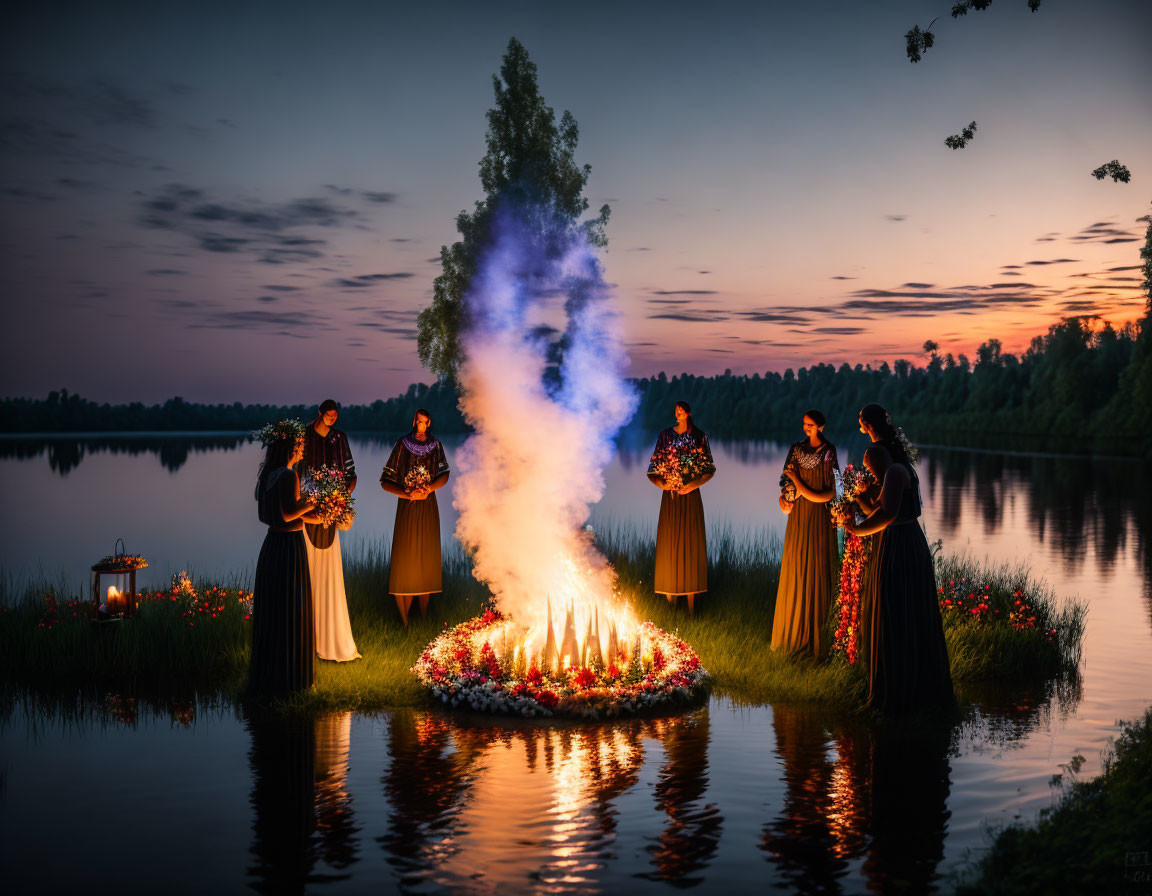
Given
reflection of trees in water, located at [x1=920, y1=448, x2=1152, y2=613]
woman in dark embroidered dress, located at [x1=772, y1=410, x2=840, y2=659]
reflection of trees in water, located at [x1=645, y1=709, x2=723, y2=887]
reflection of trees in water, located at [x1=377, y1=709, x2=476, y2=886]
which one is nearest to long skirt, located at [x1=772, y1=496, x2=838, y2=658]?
woman in dark embroidered dress, located at [x1=772, y1=410, x2=840, y2=659]

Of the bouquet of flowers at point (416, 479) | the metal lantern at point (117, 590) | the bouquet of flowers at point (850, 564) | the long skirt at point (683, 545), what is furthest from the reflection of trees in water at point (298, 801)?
the bouquet of flowers at point (850, 564)

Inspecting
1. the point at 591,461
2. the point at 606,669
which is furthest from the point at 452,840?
the point at 591,461

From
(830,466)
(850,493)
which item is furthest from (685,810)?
(830,466)

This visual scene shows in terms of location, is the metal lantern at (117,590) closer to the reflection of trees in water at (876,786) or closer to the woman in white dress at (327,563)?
the woman in white dress at (327,563)

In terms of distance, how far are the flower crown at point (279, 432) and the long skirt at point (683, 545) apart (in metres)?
6.18

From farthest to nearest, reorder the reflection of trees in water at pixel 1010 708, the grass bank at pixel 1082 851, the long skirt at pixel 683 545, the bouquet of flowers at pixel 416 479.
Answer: the long skirt at pixel 683 545, the bouquet of flowers at pixel 416 479, the reflection of trees in water at pixel 1010 708, the grass bank at pixel 1082 851

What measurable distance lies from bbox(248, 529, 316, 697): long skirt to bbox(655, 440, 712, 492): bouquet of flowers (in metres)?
6.04

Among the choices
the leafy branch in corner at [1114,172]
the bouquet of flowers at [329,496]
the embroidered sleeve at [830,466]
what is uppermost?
the leafy branch in corner at [1114,172]

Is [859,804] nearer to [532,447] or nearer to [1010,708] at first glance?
[1010,708]

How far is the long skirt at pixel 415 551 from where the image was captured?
567 inches

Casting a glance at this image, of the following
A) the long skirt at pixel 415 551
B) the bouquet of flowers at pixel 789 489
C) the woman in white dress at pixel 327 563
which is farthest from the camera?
the long skirt at pixel 415 551

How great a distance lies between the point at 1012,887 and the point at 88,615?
12.4 m

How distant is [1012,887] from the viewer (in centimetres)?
596

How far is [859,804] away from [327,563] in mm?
7663
